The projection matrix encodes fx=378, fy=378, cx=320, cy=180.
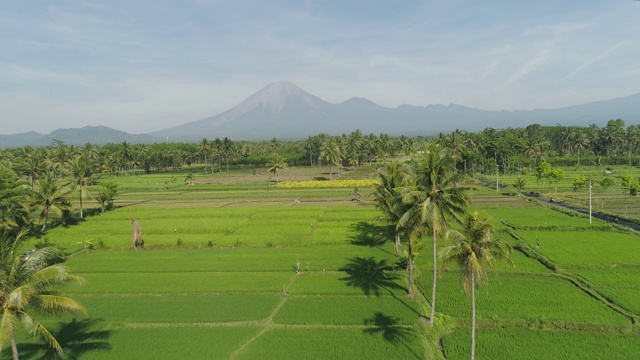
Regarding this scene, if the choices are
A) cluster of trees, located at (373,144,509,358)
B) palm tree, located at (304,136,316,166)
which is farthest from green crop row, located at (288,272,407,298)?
palm tree, located at (304,136,316,166)

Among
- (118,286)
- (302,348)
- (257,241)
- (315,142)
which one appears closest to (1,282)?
(302,348)

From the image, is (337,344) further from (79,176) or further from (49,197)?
(79,176)

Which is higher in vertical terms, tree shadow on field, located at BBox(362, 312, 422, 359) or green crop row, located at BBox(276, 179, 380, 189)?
green crop row, located at BBox(276, 179, 380, 189)

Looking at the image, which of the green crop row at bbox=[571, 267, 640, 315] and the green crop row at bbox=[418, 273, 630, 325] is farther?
the green crop row at bbox=[571, 267, 640, 315]

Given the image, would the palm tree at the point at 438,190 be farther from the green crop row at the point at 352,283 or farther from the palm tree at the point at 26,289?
the palm tree at the point at 26,289

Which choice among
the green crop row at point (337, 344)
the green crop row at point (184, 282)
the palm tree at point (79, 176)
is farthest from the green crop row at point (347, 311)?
the palm tree at point (79, 176)

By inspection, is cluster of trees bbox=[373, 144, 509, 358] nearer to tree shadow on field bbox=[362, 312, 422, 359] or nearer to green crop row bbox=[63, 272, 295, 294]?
tree shadow on field bbox=[362, 312, 422, 359]
